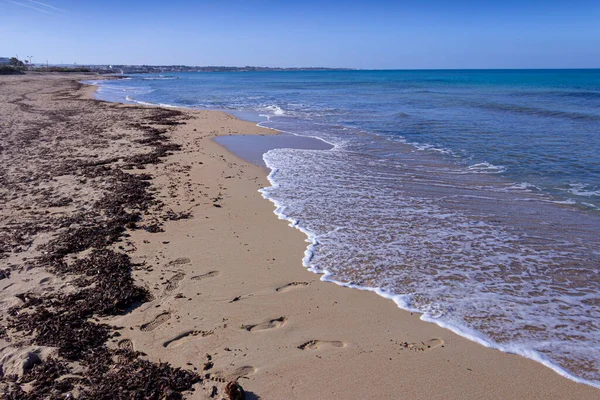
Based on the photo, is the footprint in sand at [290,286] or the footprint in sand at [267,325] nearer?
the footprint in sand at [267,325]

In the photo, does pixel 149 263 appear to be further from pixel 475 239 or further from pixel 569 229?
pixel 569 229

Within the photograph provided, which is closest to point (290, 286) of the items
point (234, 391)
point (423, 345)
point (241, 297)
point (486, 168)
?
point (241, 297)

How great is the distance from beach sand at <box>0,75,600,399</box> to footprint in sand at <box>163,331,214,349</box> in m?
0.01

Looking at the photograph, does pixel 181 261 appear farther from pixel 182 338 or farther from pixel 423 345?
pixel 423 345

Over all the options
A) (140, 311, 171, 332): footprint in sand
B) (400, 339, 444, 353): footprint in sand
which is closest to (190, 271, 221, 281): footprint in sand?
(140, 311, 171, 332): footprint in sand

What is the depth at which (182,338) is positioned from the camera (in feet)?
12.9

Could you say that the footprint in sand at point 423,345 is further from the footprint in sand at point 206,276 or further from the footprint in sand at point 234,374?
the footprint in sand at point 206,276

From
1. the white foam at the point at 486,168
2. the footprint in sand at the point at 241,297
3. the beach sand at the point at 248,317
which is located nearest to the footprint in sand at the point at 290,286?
the beach sand at the point at 248,317

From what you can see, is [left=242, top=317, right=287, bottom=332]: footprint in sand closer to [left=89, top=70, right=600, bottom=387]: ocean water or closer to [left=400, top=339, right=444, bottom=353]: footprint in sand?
[left=89, top=70, right=600, bottom=387]: ocean water

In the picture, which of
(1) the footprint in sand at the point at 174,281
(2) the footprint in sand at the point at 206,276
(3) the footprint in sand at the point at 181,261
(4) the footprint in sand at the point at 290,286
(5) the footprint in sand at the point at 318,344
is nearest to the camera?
(5) the footprint in sand at the point at 318,344

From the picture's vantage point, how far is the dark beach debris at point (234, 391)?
3.14m

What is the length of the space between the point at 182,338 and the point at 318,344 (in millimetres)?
1342

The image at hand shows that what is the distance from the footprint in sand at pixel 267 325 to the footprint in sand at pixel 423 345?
126 centimetres

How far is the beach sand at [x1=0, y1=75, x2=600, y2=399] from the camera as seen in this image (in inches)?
136
